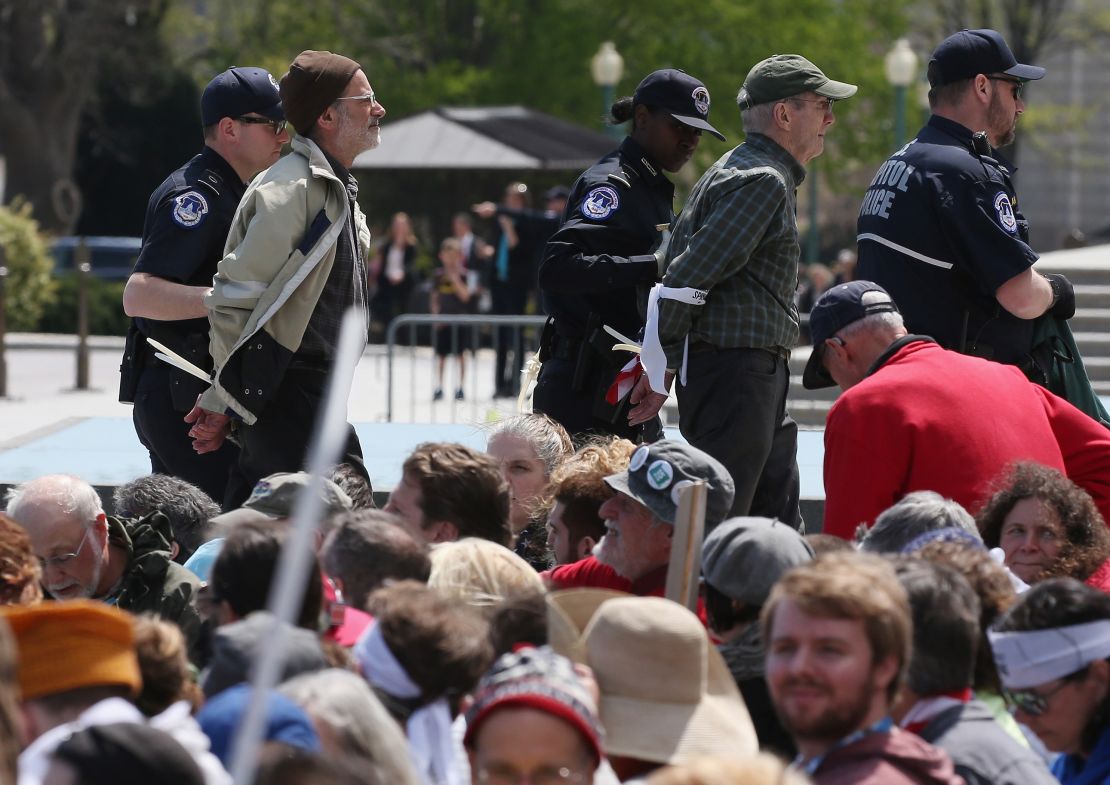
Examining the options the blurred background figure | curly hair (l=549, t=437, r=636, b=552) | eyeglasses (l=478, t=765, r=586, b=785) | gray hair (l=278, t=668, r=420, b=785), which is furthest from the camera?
the blurred background figure

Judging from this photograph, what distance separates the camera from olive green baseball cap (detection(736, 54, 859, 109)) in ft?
19.7

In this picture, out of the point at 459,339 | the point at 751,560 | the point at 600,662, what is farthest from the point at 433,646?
the point at 459,339

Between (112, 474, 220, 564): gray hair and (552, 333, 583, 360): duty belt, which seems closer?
(112, 474, 220, 564): gray hair

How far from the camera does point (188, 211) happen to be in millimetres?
6309

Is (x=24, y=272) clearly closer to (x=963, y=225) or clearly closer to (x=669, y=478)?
(x=963, y=225)

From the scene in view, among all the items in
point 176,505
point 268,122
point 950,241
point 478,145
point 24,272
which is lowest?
point 24,272

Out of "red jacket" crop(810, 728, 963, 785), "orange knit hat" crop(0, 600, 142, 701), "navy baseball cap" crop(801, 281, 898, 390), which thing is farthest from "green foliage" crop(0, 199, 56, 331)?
"red jacket" crop(810, 728, 963, 785)

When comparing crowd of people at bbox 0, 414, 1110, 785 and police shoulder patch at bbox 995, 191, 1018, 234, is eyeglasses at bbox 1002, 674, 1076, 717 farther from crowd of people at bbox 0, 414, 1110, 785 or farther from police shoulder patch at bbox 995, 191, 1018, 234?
police shoulder patch at bbox 995, 191, 1018, 234

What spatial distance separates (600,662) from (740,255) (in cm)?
248

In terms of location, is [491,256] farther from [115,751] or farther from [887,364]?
[115,751]

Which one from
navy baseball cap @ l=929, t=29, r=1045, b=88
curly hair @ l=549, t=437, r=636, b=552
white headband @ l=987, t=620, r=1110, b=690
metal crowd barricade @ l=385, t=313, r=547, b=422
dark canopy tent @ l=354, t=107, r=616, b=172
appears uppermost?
navy baseball cap @ l=929, t=29, r=1045, b=88

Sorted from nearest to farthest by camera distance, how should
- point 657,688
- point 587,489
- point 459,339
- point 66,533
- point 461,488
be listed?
point 657,688 < point 461,488 < point 66,533 < point 587,489 < point 459,339

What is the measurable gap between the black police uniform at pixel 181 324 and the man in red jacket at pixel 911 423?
2.04 meters

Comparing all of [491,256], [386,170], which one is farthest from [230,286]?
[386,170]
